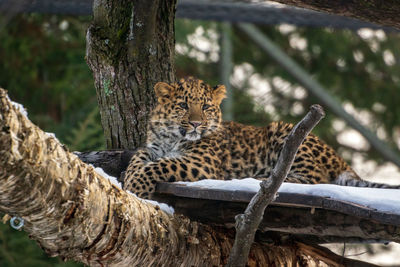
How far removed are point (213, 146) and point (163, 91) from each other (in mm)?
667

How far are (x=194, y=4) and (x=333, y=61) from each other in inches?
288

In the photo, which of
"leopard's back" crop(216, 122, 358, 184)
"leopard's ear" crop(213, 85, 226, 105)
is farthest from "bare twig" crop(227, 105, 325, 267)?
"leopard's ear" crop(213, 85, 226, 105)

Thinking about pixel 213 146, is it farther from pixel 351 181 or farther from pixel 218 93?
pixel 351 181

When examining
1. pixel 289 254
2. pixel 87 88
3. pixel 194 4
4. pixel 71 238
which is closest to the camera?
pixel 71 238

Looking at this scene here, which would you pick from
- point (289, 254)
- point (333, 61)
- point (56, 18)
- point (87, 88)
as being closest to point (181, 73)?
point (87, 88)

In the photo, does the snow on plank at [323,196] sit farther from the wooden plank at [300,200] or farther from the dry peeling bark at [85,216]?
the dry peeling bark at [85,216]

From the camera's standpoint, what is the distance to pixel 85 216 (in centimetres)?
373

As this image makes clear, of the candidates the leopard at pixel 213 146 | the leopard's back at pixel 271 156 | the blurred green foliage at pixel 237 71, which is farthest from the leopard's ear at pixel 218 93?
the blurred green foliage at pixel 237 71

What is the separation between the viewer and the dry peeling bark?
10.1 ft

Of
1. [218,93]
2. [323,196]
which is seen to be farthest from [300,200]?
[218,93]

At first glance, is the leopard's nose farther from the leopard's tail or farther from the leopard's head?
the leopard's tail

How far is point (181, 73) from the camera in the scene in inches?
493

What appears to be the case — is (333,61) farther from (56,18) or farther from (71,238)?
(71,238)

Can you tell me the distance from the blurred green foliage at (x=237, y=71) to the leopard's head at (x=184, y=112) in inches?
204
